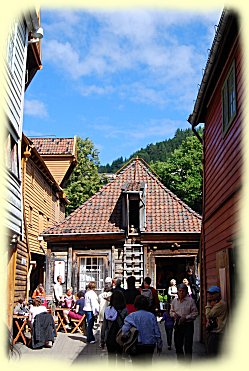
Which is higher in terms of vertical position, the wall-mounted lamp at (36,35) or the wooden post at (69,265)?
the wall-mounted lamp at (36,35)

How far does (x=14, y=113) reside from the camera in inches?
447

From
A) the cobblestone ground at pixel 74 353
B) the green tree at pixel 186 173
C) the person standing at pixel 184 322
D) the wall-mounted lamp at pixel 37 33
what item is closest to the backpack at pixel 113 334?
the cobblestone ground at pixel 74 353

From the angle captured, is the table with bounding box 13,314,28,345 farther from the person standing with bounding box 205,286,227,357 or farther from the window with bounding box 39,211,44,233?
the window with bounding box 39,211,44,233

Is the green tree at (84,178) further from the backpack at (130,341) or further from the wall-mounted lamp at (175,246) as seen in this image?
the backpack at (130,341)

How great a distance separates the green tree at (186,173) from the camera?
4428 centimetres

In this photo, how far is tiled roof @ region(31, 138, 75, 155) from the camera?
31.9 meters

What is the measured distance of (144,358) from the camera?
6.77 metres

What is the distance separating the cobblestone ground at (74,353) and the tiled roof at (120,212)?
6.77m

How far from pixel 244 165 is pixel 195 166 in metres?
38.3

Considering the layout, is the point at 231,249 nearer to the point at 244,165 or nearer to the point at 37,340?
the point at 244,165

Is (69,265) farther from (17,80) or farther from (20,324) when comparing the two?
(17,80)

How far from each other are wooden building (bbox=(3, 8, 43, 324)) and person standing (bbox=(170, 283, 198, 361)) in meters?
3.94

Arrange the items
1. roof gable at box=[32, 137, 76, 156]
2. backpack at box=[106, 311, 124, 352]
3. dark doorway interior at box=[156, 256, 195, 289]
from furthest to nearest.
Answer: roof gable at box=[32, 137, 76, 156] < dark doorway interior at box=[156, 256, 195, 289] < backpack at box=[106, 311, 124, 352]

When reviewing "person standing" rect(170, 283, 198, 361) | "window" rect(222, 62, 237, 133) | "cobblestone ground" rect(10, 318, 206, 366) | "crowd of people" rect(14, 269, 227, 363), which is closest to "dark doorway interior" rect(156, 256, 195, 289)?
"cobblestone ground" rect(10, 318, 206, 366)
